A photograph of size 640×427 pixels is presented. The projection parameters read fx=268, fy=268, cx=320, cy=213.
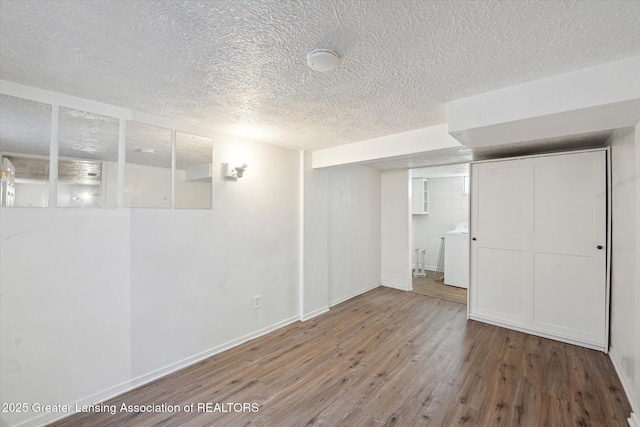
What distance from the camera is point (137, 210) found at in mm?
2268

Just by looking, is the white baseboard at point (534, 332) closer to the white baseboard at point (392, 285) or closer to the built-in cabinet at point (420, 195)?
the white baseboard at point (392, 285)

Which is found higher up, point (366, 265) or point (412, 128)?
point (412, 128)

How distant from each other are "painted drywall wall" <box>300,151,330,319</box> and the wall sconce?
0.99m

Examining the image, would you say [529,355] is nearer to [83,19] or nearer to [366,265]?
[366,265]

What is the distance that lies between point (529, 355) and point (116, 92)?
4.30 m

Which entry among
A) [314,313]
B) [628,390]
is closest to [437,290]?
[314,313]

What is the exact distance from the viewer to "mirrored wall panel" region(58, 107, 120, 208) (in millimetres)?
1960

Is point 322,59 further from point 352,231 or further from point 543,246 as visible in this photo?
point 352,231

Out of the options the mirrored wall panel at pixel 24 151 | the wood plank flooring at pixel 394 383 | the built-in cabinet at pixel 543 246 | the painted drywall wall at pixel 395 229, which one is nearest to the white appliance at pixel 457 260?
the painted drywall wall at pixel 395 229

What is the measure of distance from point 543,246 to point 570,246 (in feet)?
0.75

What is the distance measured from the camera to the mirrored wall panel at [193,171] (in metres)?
2.54

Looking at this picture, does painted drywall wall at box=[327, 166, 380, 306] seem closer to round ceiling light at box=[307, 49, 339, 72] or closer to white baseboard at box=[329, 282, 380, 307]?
white baseboard at box=[329, 282, 380, 307]

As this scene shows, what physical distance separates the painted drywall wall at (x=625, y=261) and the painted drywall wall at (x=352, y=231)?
3018 mm

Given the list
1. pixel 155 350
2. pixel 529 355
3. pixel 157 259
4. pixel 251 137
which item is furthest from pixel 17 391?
pixel 529 355
